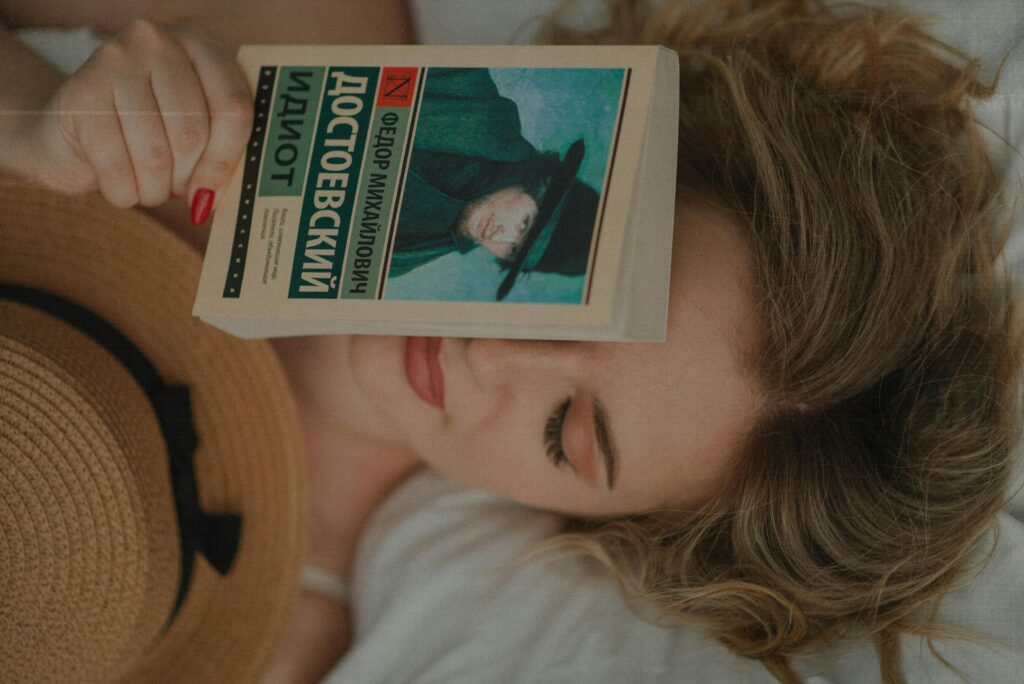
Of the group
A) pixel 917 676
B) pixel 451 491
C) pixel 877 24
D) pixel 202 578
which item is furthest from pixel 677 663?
pixel 877 24

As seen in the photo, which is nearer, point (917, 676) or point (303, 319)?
point (303, 319)

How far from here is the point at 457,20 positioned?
2.32 ft

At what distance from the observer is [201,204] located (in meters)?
0.51

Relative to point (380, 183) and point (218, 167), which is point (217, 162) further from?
point (380, 183)

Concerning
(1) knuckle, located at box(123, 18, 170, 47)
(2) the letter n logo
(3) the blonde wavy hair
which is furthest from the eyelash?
(1) knuckle, located at box(123, 18, 170, 47)

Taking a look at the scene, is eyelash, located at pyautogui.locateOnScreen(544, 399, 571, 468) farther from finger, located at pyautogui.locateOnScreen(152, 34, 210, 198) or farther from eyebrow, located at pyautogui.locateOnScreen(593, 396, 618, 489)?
finger, located at pyautogui.locateOnScreen(152, 34, 210, 198)

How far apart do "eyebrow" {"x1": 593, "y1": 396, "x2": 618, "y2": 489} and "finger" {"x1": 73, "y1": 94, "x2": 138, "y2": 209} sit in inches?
13.7

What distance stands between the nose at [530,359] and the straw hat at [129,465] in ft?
0.58

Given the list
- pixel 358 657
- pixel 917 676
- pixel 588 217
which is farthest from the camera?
pixel 358 657

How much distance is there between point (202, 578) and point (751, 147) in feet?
1.85

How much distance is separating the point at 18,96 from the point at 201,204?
154 mm

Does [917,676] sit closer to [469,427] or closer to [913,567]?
[913,567]

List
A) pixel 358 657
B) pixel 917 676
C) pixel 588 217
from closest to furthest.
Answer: pixel 588 217, pixel 917 676, pixel 358 657

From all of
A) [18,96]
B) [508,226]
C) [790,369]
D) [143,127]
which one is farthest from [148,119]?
[790,369]
